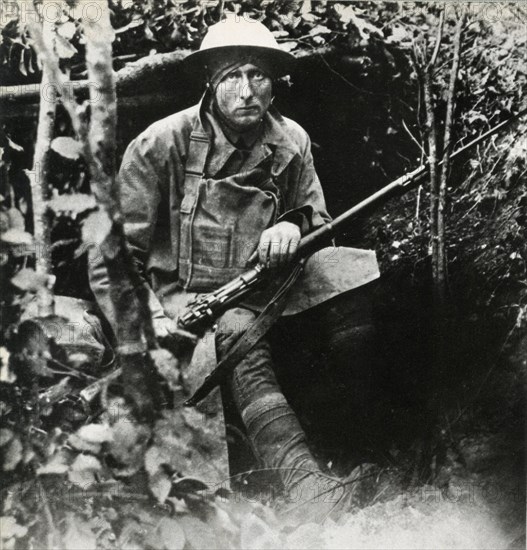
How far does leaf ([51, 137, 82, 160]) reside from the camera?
10.4ft

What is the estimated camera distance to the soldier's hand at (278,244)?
126 inches

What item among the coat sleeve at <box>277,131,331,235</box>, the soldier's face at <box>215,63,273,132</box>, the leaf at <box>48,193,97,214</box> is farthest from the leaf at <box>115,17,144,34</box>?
the coat sleeve at <box>277,131,331,235</box>

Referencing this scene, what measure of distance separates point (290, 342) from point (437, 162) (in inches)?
40.8

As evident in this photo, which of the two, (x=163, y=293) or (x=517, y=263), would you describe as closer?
(x=163, y=293)

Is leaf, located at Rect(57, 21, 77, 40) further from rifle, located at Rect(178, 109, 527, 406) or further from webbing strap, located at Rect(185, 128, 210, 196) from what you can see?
rifle, located at Rect(178, 109, 527, 406)

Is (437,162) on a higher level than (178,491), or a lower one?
higher

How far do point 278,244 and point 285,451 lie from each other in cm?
87

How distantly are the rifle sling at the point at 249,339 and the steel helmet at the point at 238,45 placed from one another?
88 centimetres

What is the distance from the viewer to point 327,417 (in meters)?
3.26

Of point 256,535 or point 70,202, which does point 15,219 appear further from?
point 256,535

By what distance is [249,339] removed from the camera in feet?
10.5

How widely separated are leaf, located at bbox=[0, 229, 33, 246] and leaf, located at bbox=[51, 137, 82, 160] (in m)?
0.37

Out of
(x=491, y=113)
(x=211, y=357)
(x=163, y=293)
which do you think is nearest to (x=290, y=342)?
(x=211, y=357)

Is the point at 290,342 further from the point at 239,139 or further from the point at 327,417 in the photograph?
the point at 239,139
